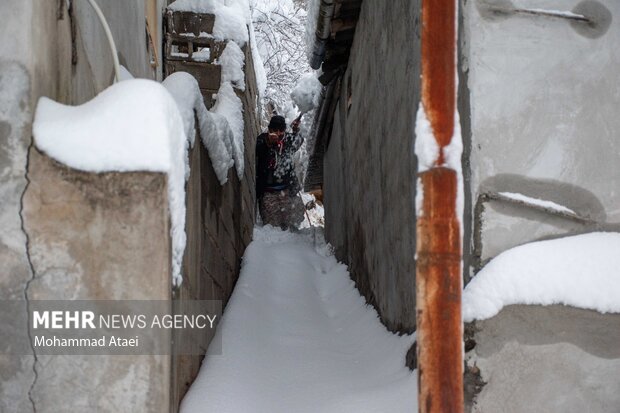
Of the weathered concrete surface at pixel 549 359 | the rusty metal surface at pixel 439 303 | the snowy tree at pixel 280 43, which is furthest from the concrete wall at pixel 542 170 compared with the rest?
the snowy tree at pixel 280 43

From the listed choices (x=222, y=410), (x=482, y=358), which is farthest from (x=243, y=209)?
(x=482, y=358)

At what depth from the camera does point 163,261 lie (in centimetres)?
227

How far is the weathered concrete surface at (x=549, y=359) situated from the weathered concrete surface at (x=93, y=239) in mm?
1210

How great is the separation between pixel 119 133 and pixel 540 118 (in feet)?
5.33

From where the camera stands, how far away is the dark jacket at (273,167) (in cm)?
888

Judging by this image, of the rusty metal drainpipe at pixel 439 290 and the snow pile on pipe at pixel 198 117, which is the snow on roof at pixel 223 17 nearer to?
the snow pile on pipe at pixel 198 117

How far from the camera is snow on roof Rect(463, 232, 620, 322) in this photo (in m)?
2.52

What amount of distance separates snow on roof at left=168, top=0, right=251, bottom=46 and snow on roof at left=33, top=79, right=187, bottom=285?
5327 millimetres

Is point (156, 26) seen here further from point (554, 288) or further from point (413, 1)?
point (554, 288)

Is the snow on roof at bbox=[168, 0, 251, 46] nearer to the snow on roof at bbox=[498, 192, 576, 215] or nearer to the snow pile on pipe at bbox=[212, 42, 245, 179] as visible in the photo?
the snow pile on pipe at bbox=[212, 42, 245, 179]

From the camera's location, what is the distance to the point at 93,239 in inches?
89.4

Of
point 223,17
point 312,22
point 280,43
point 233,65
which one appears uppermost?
point 280,43

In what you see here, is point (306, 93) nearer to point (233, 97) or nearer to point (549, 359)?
point (233, 97)

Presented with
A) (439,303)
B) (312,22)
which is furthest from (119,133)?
(312,22)
